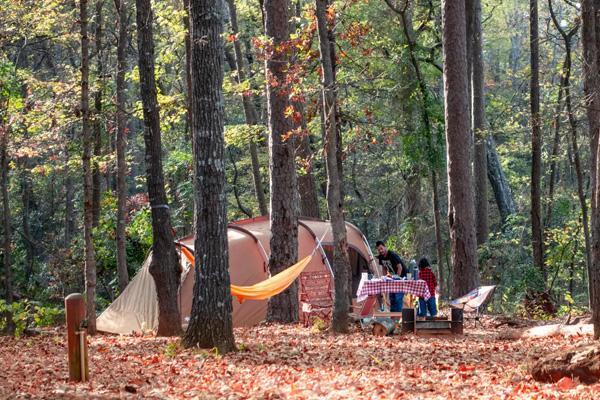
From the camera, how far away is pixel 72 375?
6.73 m

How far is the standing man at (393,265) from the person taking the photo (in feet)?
41.8

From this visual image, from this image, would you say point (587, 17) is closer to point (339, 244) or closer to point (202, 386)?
point (339, 244)

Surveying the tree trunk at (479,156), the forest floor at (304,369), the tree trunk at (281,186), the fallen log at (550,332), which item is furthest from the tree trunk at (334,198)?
the tree trunk at (479,156)

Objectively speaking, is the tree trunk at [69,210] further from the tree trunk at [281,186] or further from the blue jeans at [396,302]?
the blue jeans at [396,302]

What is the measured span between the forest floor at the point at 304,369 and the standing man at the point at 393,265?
62.8 inches

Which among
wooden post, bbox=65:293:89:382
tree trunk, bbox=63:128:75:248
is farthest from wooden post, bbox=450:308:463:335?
tree trunk, bbox=63:128:75:248

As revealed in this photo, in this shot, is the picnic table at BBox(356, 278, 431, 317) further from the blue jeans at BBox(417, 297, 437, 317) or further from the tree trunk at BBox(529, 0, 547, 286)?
the tree trunk at BBox(529, 0, 547, 286)

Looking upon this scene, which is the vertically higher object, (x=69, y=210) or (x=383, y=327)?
(x=69, y=210)

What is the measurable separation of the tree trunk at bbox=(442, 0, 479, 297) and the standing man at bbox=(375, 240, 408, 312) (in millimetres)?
1541

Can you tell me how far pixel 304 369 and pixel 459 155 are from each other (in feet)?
23.3

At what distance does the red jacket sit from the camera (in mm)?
12523

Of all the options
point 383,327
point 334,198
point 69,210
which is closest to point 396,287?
point 383,327

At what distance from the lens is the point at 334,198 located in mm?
10867

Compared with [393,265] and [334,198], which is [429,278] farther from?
[334,198]
